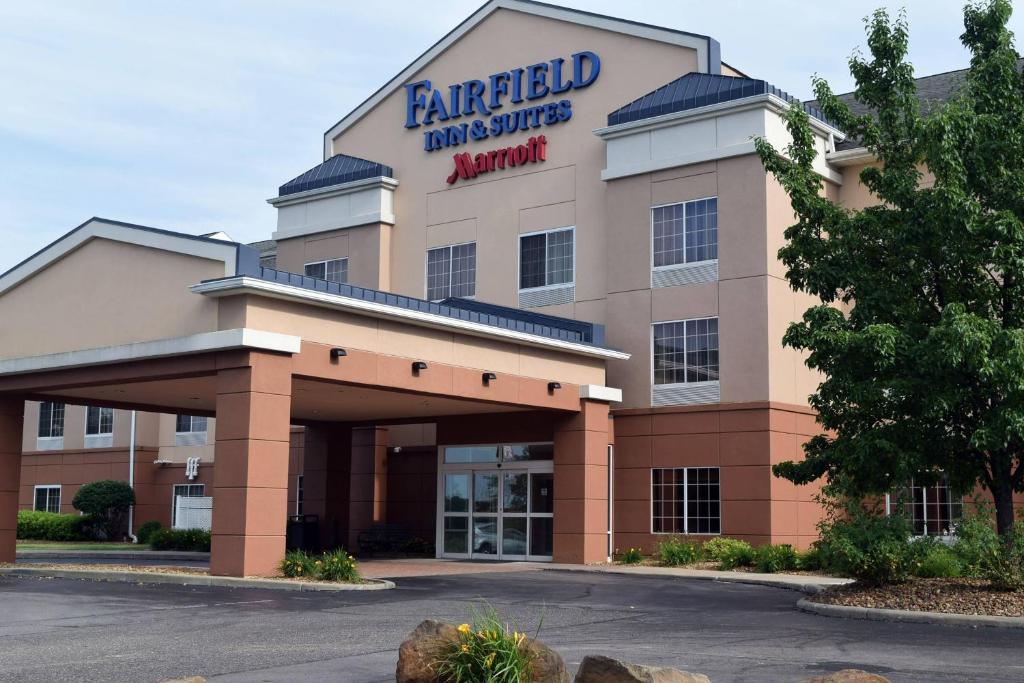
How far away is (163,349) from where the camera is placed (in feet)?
76.0

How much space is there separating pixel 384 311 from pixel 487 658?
1603 cm

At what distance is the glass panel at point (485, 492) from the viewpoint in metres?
32.0

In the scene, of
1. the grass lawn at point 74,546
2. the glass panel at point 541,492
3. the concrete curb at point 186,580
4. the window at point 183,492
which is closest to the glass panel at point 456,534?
the glass panel at point 541,492

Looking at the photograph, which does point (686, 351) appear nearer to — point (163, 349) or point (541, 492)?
point (541, 492)

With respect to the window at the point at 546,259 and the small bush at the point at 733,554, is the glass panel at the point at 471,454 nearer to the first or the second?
the window at the point at 546,259

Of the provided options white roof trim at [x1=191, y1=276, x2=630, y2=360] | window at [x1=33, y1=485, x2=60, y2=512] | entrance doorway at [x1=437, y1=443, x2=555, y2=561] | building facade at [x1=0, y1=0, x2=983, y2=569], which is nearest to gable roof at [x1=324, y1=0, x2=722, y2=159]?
building facade at [x1=0, y1=0, x2=983, y2=569]

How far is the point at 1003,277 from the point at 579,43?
1868cm

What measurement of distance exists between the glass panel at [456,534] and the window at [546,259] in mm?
7088

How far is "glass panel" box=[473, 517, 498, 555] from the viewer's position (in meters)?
31.9

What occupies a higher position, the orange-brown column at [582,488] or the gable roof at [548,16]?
the gable roof at [548,16]

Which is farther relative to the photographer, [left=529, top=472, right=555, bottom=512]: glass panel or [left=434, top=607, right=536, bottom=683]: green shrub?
[left=529, top=472, right=555, bottom=512]: glass panel

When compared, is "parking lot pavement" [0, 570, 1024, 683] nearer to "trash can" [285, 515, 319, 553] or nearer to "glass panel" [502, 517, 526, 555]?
"glass panel" [502, 517, 526, 555]

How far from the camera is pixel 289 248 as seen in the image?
3988 centimetres

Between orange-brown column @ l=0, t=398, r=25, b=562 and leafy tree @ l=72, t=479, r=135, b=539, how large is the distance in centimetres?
1652
